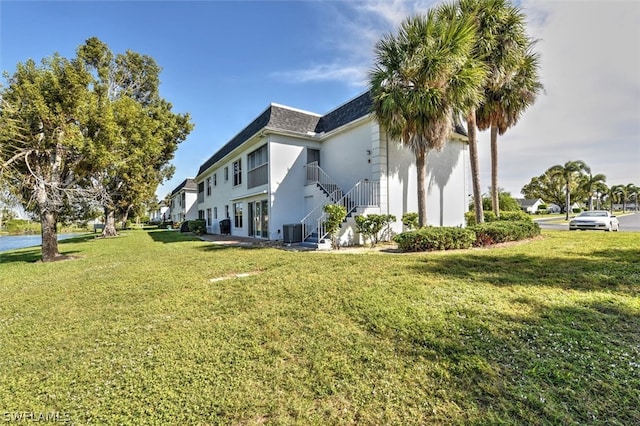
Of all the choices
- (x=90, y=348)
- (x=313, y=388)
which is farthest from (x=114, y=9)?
(x=313, y=388)

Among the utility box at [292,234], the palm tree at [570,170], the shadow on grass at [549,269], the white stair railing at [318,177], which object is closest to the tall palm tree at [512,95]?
the shadow on grass at [549,269]

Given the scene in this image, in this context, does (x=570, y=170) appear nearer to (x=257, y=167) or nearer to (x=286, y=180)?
(x=286, y=180)

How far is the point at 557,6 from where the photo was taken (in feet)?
32.7

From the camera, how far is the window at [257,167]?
15.2m

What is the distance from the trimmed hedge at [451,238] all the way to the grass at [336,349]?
2.88 metres

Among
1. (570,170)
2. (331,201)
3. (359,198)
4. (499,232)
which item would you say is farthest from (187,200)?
(570,170)

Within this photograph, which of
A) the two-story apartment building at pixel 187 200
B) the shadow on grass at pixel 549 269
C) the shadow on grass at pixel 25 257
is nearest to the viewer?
the shadow on grass at pixel 549 269

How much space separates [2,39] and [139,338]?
38.8 ft

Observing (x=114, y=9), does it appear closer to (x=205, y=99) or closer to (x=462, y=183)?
(x=205, y=99)

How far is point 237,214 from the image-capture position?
65.5 ft

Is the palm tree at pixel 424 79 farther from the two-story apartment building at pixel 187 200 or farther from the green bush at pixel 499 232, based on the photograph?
the two-story apartment building at pixel 187 200

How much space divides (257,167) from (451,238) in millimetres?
11012

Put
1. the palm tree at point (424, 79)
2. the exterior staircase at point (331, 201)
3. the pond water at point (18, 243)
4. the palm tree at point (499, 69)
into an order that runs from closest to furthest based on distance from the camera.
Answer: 1. the palm tree at point (424, 79)
2. the exterior staircase at point (331, 201)
3. the palm tree at point (499, 69)
4. the pond water at point (18, 243)

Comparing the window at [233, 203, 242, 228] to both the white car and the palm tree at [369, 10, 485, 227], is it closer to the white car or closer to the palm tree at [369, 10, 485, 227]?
the palm tree at [369, 10, 485, 227]
